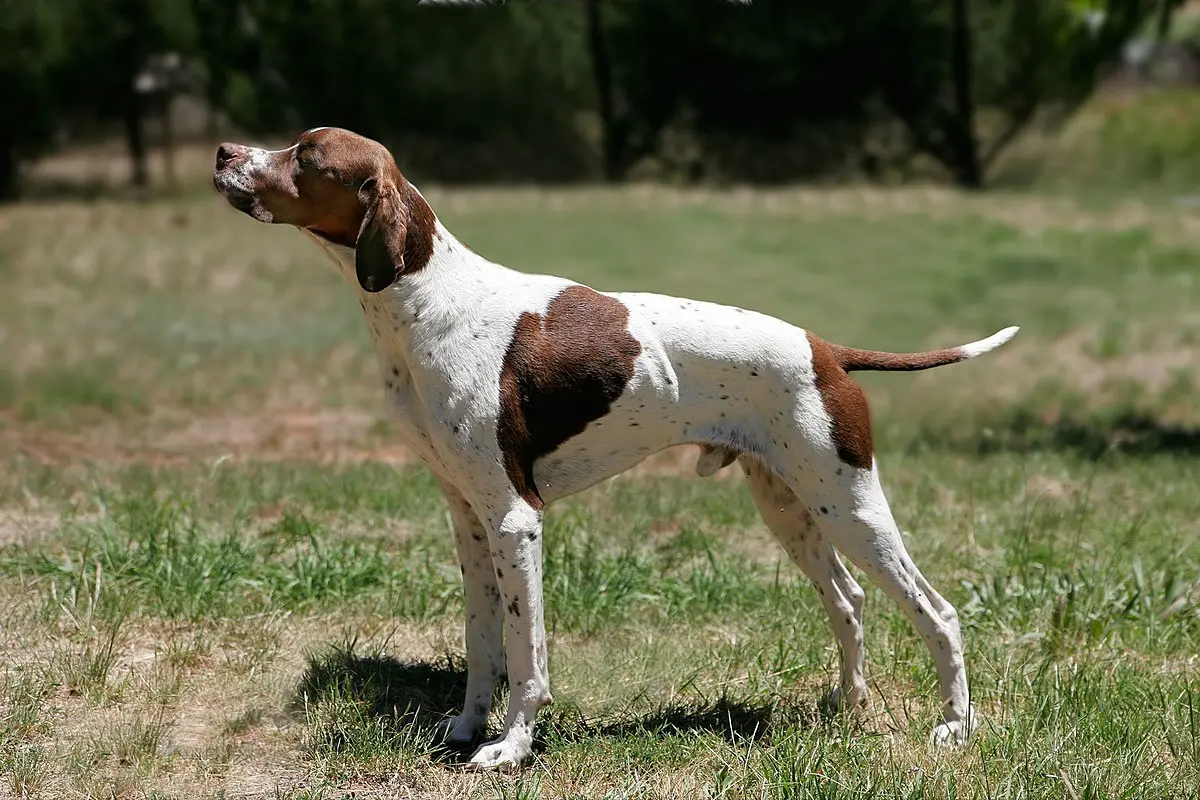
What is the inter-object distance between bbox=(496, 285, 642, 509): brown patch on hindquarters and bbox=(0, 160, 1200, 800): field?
0.96 meters

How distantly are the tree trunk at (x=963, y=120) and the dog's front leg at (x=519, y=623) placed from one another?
26.1 m

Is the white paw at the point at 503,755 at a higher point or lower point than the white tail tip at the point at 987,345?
lower

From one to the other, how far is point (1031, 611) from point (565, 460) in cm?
222

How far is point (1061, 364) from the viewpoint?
13.4m

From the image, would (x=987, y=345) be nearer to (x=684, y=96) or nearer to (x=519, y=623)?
(x=519, y=623)

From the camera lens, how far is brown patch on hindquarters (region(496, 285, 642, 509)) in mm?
4402

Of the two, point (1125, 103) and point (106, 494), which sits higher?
point (106, 494)

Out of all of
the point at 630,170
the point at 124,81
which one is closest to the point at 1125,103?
the point at 630,170

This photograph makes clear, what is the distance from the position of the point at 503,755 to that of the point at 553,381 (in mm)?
1169

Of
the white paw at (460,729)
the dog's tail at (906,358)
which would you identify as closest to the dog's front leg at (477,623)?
the white paw at (460,729)

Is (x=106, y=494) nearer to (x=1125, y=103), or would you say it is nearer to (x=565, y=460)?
(x=565, y=460)

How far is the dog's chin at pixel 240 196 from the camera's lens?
429cm

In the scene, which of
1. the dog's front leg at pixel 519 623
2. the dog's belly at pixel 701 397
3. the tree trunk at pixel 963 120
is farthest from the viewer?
the tree trunk at pixel 963 120

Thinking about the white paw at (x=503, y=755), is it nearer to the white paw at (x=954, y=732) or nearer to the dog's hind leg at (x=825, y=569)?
the dog's hind leg at (x=825, y=569)
